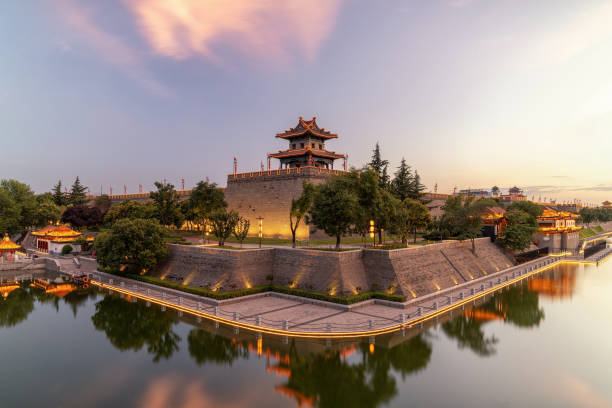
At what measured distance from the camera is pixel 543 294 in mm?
28891

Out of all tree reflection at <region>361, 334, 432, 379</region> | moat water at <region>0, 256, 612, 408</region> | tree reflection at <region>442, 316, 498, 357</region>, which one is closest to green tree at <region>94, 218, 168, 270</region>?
moat water at <region>0, 256, 612, 408</region>

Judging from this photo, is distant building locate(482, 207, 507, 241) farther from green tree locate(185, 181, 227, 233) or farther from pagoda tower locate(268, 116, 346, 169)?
green tree locate(185, 181, 227, 233)

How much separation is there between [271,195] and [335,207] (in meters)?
15.6

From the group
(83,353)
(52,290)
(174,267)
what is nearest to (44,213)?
(52,290)

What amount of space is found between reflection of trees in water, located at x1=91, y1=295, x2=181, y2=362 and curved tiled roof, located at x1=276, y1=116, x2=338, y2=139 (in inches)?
1006

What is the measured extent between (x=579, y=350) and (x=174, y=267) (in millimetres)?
26529

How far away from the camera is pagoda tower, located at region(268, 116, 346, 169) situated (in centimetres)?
4253

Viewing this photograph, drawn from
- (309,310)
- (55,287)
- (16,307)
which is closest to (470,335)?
(309,310)

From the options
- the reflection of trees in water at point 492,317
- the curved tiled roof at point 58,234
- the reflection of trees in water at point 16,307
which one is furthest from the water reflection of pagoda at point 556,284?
the curved tiled roof at point 58,234

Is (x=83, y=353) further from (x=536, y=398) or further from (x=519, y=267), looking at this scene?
(x=519, y=267)

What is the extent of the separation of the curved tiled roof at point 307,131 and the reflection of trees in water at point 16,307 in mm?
28693

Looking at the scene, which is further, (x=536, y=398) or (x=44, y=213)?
(x=44, y=213)

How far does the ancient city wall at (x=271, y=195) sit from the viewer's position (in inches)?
1492

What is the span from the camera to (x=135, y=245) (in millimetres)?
29969
